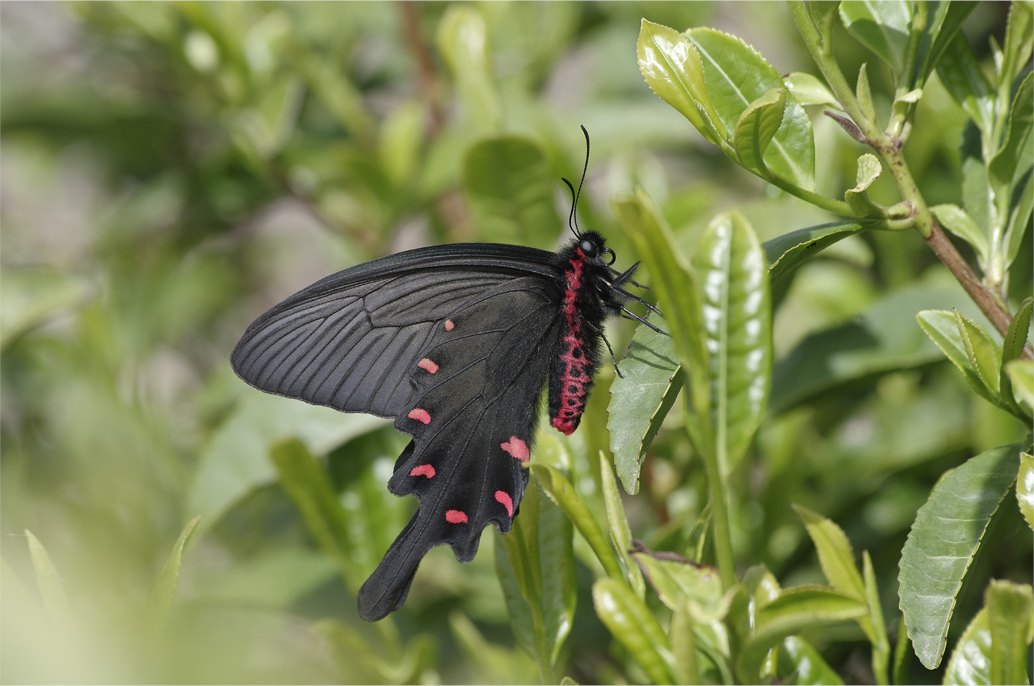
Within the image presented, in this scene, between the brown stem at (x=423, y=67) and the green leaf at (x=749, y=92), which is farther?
the brown stem at (x=423, y=67)

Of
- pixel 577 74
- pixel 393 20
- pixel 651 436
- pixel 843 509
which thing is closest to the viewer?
pixel 651 436

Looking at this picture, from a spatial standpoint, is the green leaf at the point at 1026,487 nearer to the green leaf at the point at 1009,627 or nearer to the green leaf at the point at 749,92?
the green leaf at the point at 1009,627

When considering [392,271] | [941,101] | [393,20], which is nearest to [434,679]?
[392,271]

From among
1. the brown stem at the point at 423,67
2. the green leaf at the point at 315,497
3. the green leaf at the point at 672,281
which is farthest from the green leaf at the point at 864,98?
the brown stem at the point at 423,67

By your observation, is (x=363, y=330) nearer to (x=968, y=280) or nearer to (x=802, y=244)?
(x=802, y=244)

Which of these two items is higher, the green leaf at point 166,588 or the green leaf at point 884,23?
the green leaf at point 884,23

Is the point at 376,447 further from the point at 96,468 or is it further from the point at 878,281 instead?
the point at 878,281
